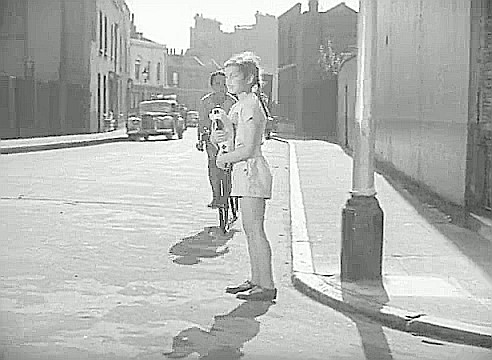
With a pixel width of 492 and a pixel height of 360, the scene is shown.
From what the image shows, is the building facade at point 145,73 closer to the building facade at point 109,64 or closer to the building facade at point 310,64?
the building facade at point 109,64

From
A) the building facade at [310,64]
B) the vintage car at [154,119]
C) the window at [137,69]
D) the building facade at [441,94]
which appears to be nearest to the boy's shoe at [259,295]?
the building facade at [441,94]

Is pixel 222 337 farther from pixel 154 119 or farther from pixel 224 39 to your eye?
pixel 154 119

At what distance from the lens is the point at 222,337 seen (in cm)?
596

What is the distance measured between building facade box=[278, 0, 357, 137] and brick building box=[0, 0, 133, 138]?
6.74 metres

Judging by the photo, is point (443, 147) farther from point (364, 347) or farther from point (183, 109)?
point (183, 109)

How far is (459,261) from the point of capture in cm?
862

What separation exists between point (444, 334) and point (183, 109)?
34.5 m

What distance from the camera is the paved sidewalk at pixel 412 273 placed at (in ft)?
20.9

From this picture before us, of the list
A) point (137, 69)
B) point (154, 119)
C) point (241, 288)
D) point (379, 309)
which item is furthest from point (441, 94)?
point (137, 69)

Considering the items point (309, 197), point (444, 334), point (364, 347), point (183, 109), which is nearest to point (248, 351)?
point (364, 347)

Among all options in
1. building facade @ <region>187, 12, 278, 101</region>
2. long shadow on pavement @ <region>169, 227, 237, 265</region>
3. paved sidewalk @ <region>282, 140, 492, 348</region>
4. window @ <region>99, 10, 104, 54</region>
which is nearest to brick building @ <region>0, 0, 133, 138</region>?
window @ <region>99, 10, 104, 54</region>

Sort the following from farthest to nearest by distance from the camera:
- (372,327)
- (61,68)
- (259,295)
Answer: (61,68) < (259,295) < (372,327)

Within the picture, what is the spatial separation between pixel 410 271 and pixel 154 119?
105 ft

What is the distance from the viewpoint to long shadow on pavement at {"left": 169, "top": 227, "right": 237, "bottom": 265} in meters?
8.95
